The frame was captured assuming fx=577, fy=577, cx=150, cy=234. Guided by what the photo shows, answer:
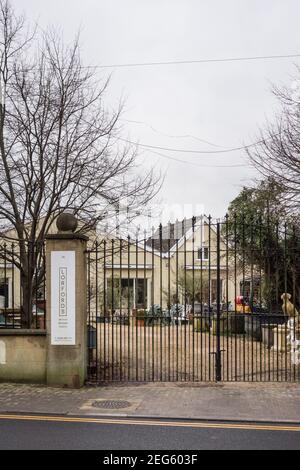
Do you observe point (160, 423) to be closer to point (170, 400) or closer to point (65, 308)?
point (170, 400)

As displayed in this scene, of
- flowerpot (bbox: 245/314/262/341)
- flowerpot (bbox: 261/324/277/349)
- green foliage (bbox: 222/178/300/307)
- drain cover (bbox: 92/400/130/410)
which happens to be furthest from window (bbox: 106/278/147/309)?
drain cover (bbox: 92/400/130/410)

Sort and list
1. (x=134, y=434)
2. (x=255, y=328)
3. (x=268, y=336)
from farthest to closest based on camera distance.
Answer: (x=255, y=328) → (x=268, y=336) → (x=134, y=434)

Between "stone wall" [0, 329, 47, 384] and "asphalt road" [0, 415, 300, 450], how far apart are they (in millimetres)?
2563

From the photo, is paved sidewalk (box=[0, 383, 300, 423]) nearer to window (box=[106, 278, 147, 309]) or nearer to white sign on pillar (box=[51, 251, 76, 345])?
white sign on pillar (box=[51, 251, 76, 345])

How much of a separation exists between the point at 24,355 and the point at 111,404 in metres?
2.54

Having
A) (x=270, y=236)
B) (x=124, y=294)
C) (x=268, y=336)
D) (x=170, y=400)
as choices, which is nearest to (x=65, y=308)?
(x=170, y=400)

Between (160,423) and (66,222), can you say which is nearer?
(160,423)

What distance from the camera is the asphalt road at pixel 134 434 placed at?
6895 mm

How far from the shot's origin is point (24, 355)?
11.2 metres

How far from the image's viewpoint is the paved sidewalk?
8.81 metres

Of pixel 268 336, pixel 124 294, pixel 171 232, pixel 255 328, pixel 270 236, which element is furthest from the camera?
pixel 124 294

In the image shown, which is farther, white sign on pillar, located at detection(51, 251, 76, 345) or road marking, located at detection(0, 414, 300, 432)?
white sign on pillar, located at detection(51, 251, 76, 345)

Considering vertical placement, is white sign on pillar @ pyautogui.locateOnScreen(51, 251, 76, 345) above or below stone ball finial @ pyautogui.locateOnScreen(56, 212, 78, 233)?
below

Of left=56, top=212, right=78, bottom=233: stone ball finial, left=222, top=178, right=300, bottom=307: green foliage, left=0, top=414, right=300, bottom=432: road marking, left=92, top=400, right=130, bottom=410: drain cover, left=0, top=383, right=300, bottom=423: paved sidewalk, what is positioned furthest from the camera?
left=222, top=178, right=300, bottom=307: green foliage
